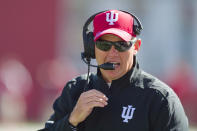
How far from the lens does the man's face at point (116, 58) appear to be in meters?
3.37

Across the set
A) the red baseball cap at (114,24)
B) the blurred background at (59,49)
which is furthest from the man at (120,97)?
the blurred background at (59,49)

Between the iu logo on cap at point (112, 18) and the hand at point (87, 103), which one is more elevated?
the iu logo on cap at point (112, 18)

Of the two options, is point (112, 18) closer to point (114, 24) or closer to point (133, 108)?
point (114, 24)

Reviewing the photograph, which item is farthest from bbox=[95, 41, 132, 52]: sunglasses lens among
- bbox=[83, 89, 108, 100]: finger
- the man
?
bbox=[83, 89, 108, 100]: finger

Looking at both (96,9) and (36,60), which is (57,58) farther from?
(96,9)

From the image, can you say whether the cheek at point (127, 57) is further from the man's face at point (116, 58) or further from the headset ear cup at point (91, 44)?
the headset ear cup at point (91, 44)

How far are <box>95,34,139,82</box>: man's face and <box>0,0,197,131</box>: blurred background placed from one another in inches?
336

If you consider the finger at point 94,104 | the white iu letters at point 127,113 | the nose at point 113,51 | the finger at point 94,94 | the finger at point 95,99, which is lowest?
the white iu letters at point 127,113

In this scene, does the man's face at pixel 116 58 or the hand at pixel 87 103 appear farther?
the man's face at pixel 116 58

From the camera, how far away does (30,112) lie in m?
13.8

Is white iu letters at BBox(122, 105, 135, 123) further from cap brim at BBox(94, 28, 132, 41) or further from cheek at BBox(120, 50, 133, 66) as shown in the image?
cap brim at BBox(94, 28, 132, 41)

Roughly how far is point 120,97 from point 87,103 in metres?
0.23

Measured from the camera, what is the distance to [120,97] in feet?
11.1

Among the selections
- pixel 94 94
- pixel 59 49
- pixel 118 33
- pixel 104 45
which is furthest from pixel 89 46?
pixel 59 49
